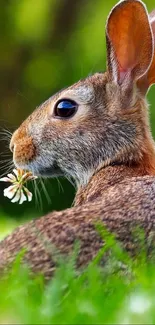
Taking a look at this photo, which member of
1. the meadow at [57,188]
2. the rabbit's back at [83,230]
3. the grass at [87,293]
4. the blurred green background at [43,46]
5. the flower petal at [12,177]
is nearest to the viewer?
the grass at [87,293]

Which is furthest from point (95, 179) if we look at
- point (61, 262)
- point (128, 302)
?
point (128, 302)

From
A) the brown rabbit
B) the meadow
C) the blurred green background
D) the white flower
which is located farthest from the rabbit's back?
the blurred green background

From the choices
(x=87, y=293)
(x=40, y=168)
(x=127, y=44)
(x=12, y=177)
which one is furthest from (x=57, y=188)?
(x=87, y=293)

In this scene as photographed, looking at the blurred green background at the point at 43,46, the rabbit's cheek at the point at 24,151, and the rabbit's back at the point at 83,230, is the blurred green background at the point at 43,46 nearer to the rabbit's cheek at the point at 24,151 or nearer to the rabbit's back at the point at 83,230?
the rabbit's cheek at the point at 24,151

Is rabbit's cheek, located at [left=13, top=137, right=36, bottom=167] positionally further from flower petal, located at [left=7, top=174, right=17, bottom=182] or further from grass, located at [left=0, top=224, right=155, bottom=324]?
grass, located at [left=0, top=224, right=155, bottom=324]

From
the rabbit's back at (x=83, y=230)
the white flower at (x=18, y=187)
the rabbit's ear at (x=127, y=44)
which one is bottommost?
the rabbit's back at (x=83, y=230)

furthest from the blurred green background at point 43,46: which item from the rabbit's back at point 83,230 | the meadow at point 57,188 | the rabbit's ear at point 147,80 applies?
the rabbit's back at point 83,230

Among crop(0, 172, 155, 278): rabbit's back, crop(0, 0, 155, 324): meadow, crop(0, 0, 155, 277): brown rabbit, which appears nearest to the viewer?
crop(0, 0, 155, 324): meadow

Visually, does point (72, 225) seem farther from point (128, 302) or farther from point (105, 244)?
point (128, 302)
